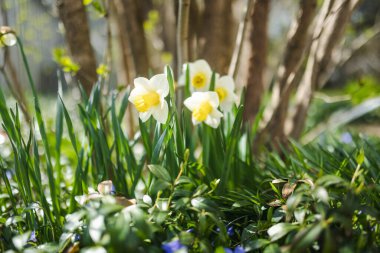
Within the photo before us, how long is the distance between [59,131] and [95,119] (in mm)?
126

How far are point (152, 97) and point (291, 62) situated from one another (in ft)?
3.22

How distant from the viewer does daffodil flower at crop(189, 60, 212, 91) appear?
1.36 metres

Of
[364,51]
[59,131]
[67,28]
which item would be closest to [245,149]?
[59,131]

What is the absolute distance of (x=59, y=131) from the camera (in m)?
1.24

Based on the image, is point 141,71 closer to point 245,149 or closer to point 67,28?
point 67,28

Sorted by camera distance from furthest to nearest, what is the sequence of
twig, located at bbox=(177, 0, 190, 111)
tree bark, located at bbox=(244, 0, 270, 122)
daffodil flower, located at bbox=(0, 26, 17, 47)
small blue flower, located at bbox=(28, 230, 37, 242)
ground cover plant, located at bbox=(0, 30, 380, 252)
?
tree bark, located at bbox=(244, 0, 270, 122) < twig, located at bbox=(177, 0, 190, 111) < daffodil flower, located at bbox=(0, 26, 17, 47) < small blue flower, located at bbox=(28, 230, 37, 242) < ground cover plant, located at bbox=(0, 30, 380, 252)

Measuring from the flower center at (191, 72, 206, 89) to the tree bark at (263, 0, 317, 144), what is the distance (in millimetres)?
505

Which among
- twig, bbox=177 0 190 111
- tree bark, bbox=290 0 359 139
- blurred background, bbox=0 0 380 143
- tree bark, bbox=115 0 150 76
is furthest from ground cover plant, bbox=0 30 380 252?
tree bark, bbox=115 0 150 76

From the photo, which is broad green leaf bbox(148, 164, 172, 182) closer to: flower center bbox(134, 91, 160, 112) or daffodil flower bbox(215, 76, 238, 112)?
flower center bbox(134, 91, 160, 112)

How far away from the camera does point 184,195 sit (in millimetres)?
1022

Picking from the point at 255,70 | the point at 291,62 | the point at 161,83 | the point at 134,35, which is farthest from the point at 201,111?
the point at 134,35

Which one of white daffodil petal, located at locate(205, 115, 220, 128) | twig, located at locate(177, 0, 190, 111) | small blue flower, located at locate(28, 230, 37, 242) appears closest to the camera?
small blue flower, located at locate(28, 230, 37, 242)

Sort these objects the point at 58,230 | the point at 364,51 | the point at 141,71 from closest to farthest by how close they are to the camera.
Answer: the point at 58,230 < the point at 141,71 < the point at 364,51

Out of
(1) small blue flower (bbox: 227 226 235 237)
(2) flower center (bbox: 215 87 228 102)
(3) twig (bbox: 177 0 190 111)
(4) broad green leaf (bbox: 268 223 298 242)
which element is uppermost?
(3) twig (bbox: 177 0 190 111)
